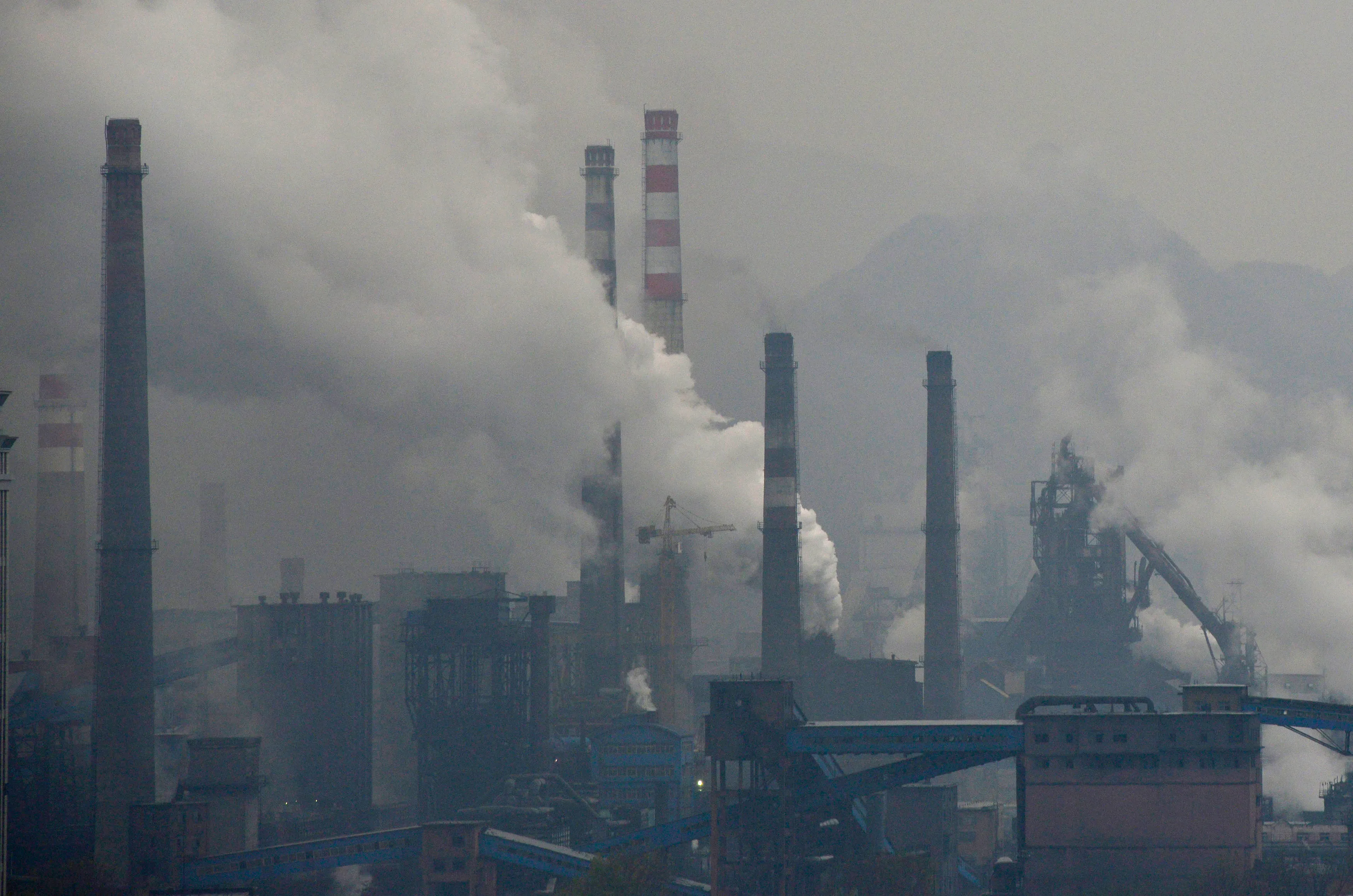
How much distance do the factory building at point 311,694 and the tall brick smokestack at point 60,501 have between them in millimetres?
8087

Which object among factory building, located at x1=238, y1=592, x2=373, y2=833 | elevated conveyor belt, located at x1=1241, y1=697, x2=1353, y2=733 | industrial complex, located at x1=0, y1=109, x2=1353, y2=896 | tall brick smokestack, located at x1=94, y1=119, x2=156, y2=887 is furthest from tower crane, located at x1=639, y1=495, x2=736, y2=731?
elevated conveyor belt, located at x1=1241, y1=697, x2=1353, y2=733

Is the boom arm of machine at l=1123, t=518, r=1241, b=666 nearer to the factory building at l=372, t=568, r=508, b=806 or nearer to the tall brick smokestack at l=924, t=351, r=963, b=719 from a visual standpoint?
the tall brick smokestack at l=924, t=351, r=963, b=719

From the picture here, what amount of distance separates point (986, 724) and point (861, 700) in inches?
889

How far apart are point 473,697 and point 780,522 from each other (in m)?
10.3

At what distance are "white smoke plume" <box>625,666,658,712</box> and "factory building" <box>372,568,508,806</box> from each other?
440 cm

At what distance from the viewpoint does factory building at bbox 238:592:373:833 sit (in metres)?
65.8

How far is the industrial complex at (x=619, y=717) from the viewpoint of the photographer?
4691cm

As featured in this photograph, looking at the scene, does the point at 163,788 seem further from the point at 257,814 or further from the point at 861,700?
the point at 861,700

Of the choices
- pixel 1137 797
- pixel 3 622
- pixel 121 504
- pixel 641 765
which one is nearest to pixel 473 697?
pixel 641 765

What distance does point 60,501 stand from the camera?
77.2 meters

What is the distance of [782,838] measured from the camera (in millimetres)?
46562

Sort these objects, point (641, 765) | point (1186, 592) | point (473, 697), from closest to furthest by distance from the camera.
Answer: point (641, 765) < point (473, 697) < point (1186, 592)

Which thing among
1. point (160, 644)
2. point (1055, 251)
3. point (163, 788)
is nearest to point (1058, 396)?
point (160, 644)

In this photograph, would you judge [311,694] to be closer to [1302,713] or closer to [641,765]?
[641,765]
